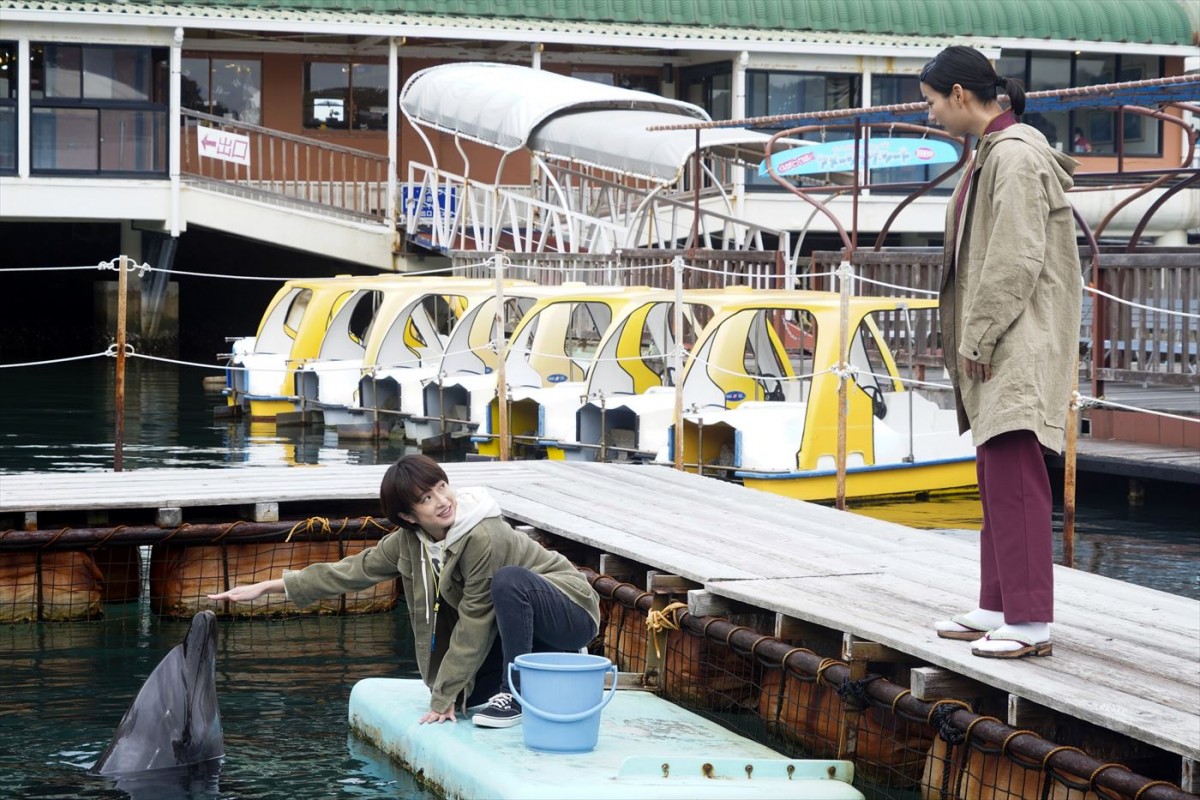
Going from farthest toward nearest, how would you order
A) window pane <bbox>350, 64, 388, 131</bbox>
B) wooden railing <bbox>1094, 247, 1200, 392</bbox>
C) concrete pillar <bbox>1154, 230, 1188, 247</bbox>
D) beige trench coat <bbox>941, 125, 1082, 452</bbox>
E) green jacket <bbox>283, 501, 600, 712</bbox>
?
1. concrete pillar <bbox>1154, 230, 1188, 247</bbox>
2. window pane <bbox>350, 64, 388, 131</bbox>
3. wooden railing <bbox>1094, 247, 1200, 392</bbox>
4. green jacket <bbox>283, 501, 600, 712</bbox>
5. beige trench coat <bbox>941, 125, 1082, 452</bbox>

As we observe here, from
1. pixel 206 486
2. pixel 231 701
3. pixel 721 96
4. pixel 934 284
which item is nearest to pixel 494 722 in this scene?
pixel 231 701

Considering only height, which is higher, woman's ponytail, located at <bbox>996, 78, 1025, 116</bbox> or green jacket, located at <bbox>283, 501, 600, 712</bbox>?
woman's ponytail, located at <bbox>996, 78, 1025, 116</bbox>

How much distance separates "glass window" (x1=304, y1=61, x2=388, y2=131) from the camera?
1208 inches

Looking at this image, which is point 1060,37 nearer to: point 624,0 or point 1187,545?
point 624,0

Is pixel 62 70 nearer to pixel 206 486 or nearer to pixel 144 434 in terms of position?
pixel 144 434

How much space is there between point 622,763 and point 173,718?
205 centimetres

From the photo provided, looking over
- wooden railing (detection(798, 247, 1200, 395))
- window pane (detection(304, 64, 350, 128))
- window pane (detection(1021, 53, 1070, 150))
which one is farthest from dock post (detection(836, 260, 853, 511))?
window pane (detection(1021, 53, 1070, 150))

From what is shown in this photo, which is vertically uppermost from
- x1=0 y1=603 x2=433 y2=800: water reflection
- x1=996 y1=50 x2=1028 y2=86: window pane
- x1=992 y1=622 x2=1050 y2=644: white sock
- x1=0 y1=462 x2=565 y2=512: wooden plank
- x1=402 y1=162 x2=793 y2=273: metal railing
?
x1=996 y1=50 x2=1028 y2=86: window pane

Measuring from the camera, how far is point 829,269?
19203 millimetres

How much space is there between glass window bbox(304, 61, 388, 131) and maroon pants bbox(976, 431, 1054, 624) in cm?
2612

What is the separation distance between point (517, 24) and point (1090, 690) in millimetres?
23900

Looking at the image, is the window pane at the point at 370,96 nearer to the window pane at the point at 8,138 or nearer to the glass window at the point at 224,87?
the glass window at the point at 224,87

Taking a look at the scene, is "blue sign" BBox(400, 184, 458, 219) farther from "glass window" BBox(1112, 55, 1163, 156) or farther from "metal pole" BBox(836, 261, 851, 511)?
"metal pole" BBox(836, 261, 851, 511)

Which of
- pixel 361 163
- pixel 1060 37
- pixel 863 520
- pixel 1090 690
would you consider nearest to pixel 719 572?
pixel 863 520
